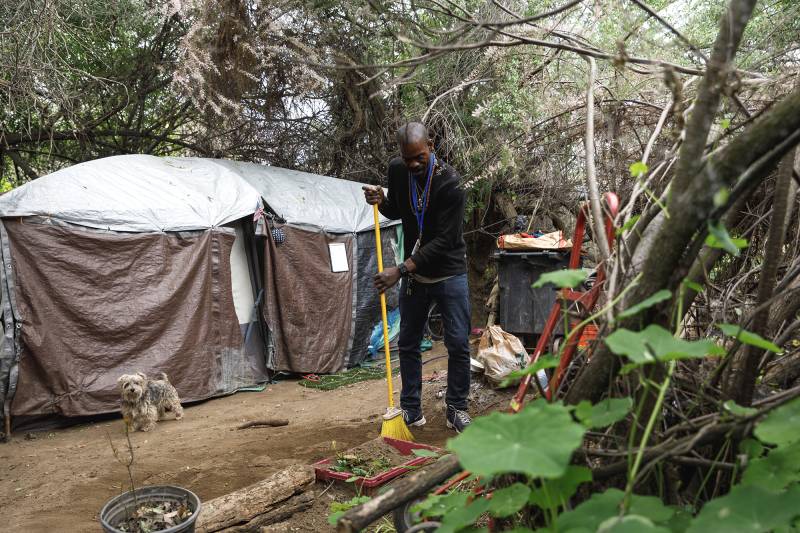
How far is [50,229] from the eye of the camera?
5.38 m

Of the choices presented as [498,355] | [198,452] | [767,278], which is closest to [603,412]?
[767,278]

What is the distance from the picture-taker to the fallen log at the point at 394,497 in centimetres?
134

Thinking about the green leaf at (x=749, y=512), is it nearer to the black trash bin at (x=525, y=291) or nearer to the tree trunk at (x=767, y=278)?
the tree trunk at (x=767, y=278)

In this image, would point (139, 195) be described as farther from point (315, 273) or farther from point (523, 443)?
point (523, 443)

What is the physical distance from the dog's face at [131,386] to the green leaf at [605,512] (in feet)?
15.8

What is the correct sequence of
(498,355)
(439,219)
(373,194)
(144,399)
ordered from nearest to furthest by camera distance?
(439,219), (373,194), (144,399), (498,355)

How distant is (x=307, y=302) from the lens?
24.6 ft

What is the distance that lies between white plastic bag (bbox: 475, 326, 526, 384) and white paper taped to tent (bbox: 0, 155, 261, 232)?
123 inches

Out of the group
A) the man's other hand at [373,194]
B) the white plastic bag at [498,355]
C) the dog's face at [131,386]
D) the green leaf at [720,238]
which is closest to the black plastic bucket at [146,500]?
the green leaf at [720,238]

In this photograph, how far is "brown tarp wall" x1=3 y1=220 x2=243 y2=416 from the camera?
5305 millimetres

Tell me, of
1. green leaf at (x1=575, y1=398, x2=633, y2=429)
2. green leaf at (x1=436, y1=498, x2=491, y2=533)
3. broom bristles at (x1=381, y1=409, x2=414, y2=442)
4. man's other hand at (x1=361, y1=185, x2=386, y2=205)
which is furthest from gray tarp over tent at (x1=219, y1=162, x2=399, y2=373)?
green leaf at (x1=575, y1=398, x2=633, y2=429)

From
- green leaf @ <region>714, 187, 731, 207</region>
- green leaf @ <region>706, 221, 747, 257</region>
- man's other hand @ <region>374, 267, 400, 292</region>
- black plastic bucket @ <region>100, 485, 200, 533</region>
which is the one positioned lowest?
black plastic bucket @ <region>100, 485, 200, 533</region>

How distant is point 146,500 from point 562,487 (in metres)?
1.93

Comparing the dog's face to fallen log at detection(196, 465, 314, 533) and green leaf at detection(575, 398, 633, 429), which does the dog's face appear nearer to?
fallen log at detection(196, 465, 314, 533)
